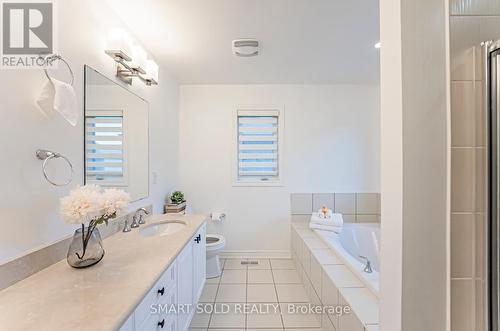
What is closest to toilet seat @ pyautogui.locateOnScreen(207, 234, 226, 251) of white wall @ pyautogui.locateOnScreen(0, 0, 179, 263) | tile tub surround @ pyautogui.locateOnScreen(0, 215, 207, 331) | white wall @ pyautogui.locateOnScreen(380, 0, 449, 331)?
tile tub surround @ pyautogui.locateOnScreen(0, 215, 207, 331)

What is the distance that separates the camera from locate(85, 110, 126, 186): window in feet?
5.07

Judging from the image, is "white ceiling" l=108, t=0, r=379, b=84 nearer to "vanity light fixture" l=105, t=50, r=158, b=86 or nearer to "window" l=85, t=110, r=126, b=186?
"vanity light fixture" l=105, t=50, r=158, b=86

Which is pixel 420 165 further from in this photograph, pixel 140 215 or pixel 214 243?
pixel 214 243

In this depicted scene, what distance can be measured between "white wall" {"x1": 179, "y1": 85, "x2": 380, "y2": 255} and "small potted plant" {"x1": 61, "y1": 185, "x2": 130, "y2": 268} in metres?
2.19

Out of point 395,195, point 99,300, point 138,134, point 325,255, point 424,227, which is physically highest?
point 138,134

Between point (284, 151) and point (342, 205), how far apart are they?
3.70ft

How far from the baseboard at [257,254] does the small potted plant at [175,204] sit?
0.99 m

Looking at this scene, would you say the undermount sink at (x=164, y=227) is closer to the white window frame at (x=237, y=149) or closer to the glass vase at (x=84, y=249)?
the glass vase at (x=84, y=249)

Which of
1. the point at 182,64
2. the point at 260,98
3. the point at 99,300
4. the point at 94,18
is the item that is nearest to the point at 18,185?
the point at 99,300

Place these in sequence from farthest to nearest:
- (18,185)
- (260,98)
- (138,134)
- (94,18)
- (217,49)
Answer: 1. (260,98)
2. (217,49)
3. (138,134)
4. (94,18)
5. (18,185)

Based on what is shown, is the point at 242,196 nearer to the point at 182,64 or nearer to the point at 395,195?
the point at 182,64

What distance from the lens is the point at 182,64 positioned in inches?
106

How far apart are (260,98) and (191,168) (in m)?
1.38

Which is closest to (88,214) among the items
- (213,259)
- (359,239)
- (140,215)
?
(140,215)
